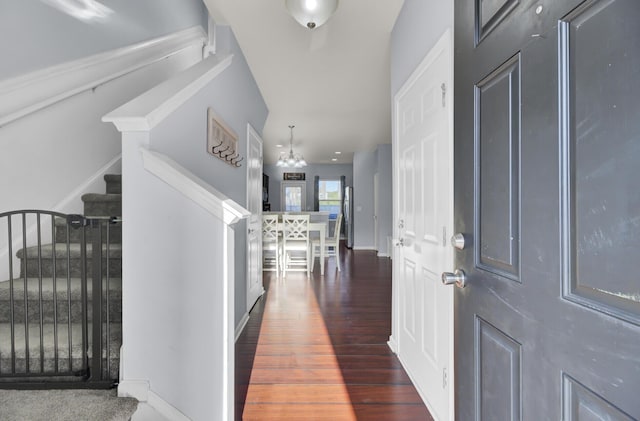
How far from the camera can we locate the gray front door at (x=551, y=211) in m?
0.44

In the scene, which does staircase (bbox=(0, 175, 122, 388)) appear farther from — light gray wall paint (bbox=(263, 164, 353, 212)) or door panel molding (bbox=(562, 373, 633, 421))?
light gray wall paint (bbox=(263, 164, 353, 212))

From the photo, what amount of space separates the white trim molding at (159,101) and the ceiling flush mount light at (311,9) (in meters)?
0.68

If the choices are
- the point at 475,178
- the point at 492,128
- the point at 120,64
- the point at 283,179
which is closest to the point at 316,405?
the point at 475,178

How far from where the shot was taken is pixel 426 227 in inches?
64.7

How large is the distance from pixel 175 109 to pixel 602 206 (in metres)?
1.68

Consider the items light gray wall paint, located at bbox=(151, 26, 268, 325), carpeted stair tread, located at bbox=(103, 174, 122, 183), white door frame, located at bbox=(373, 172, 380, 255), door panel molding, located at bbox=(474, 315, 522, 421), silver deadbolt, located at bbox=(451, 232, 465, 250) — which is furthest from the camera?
white door frame, located at bbox=(373, 172, 380, 255)

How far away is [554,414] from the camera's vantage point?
56 cm

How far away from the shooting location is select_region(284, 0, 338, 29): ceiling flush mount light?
1.75 meters

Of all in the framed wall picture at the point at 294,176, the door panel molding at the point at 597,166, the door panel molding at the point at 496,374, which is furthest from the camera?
the framed wall picture at the point at 294,176

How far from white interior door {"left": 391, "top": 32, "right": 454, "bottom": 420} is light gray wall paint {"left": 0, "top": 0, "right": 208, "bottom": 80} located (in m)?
2.26

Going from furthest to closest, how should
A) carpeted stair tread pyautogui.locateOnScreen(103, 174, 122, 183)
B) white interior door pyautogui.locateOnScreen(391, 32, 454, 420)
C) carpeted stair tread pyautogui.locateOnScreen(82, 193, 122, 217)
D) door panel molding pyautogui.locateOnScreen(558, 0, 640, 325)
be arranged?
carpeted stair tread pyautogui.locateOnScreen(103, 174, 122, 183), carpeted stair tread pyautogui.locateOnScreen(82, 193, 122, 217), white interior door pyautogui.locateOnScreen(391, 32, 454, 420), door panel molding pyautogui.locateOnScreen(558, 0, 640, 325)

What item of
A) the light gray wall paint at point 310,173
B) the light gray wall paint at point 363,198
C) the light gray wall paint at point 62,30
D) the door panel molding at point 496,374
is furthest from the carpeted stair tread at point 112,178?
the light gray wall paint at point 310,173

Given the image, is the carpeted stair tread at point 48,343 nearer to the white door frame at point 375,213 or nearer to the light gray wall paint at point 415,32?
the light gray wall paint at point 415,32

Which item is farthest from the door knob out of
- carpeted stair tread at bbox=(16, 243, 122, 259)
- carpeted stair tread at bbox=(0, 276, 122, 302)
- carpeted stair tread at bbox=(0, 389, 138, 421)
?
carpeted stair tread at bbox=(16, 243, 122, 259)
